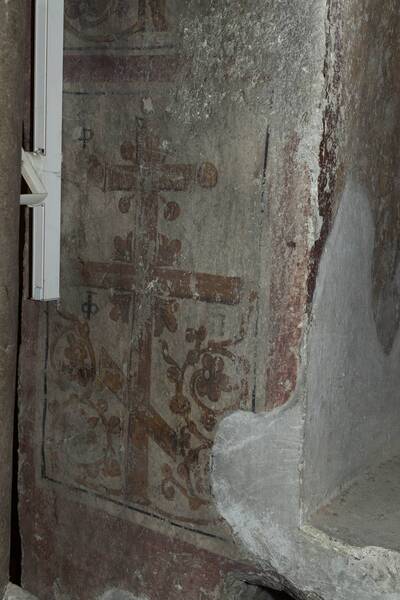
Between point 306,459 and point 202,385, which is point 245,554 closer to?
point 306,459

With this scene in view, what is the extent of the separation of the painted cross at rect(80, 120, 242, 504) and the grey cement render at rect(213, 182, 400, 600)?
249mm

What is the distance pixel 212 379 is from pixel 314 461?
38 centimetres

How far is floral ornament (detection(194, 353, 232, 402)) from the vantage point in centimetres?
233

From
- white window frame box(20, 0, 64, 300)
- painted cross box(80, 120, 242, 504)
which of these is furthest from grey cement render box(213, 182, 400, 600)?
white window frame box(20, 0, 64, 300)

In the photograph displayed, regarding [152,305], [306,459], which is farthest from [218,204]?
[306,459]

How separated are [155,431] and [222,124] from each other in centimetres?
96

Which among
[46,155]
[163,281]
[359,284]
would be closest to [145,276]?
[163,281]

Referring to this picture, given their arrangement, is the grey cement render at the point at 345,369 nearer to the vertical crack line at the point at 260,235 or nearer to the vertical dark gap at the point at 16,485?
the vertical crack line at the point at 260,235

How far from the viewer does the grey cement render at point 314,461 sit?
2.20 metres

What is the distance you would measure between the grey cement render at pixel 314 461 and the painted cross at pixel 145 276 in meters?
0.25

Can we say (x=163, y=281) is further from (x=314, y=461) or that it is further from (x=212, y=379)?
(x=314, y=461)

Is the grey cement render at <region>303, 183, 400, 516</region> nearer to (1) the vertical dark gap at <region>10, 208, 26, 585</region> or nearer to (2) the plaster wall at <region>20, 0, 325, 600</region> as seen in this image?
(2) the plaster wall at <region>20, 0, 325, 600</region>

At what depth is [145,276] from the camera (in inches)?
97.3

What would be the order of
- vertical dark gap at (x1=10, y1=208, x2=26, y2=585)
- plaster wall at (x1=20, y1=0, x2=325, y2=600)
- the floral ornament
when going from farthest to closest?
vertical dark gap at (x1=10, y1=208, x2=26, y2=585)
the floral ornament
plaster wall at (x1=20, y1=0, x2=325, y2=600)
